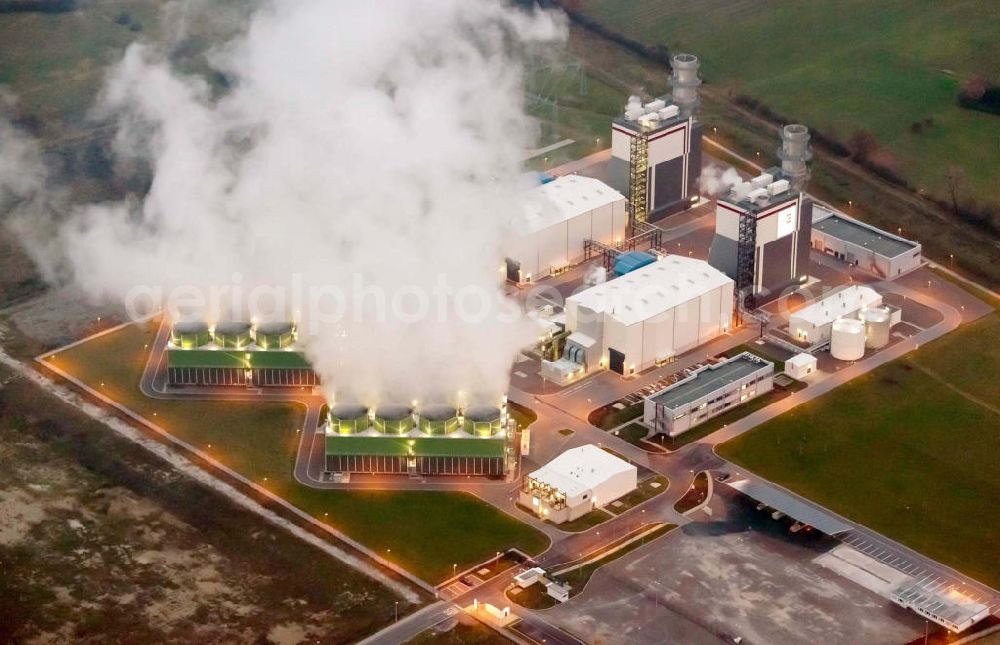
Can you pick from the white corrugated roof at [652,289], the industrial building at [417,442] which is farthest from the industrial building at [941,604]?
the white corrugated roof at [652,289]

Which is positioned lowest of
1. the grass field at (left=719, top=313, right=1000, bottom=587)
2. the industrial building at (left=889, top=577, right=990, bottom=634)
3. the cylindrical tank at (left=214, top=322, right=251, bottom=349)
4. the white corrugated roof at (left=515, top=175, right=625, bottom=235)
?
the industrial building at (left=889, top=577, right=990, bottom=634)

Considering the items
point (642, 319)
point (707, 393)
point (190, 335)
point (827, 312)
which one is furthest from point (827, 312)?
point (190, 335)

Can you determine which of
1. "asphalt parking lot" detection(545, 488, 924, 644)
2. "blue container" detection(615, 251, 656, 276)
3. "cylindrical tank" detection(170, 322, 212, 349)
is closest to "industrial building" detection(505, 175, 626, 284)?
"blue container" detection(615, 251, 656, 276)

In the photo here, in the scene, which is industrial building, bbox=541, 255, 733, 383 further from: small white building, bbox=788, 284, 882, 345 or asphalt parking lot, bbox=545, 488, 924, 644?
asphalt parking lot, bbox=545, 488, 924, 644

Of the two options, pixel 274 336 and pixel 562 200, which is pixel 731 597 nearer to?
pixel 274 336

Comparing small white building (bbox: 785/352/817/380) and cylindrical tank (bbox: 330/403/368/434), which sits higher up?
cylindrical tank (bbox: 330/403/368/434)

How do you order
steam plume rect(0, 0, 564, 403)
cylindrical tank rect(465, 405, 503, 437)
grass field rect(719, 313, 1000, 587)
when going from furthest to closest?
1. steam plume rect(0, 0, 564, 403)
2. cylindrical tank rect(465, 405, 503, 437)
3. grass field rect(719, 313, 1000, 587)

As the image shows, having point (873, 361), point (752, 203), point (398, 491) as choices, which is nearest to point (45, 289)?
point (398, 491)

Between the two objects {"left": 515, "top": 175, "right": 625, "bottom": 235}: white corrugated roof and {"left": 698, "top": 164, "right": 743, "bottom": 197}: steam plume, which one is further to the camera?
{"left": 698, "top": 164, "right": 743, "bottom": 197}: steam plume
